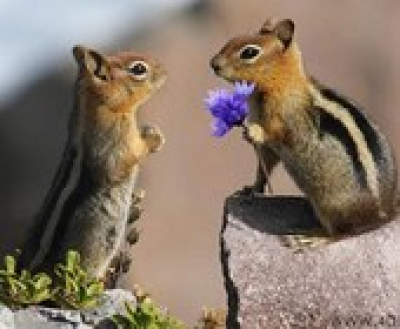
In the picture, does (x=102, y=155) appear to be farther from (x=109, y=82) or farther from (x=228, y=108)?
(x=228, y=108)

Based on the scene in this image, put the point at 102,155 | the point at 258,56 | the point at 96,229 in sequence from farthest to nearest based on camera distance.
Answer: the point at 102,155
the point at 96,229
the point at 258,56

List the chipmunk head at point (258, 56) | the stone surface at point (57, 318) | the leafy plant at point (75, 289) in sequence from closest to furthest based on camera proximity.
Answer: the stone surface at point (57, 318), the leafy plant at point (75, 289), the chipmunk head at point (258, 56)

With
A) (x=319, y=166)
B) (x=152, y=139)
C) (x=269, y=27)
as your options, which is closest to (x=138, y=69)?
(x=152, y=139)

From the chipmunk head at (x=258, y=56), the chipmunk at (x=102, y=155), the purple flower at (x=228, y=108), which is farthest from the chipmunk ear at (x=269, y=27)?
the chipmunk at (x=102, y=155)

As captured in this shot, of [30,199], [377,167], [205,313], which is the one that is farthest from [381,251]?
[30,199]

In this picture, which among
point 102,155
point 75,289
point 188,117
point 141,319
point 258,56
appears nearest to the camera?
point 141,319

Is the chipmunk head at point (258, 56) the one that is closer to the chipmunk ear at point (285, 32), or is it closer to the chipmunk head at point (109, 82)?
the chipmunk ear at point (285, 32)

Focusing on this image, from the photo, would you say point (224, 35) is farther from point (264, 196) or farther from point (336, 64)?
point (264, 196)
